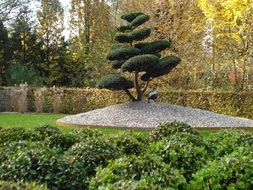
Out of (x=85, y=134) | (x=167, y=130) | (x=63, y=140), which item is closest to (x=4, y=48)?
(x=85, y=134)

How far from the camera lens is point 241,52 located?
17484mm

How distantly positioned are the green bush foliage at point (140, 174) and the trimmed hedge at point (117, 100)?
10839 mm

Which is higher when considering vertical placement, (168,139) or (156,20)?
(156,20)

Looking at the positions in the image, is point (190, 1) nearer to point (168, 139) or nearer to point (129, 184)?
point (168, 139)

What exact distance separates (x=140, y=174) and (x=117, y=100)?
12.2 metres

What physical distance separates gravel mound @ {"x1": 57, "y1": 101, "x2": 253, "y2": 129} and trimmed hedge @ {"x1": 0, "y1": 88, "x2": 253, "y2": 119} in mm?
2215

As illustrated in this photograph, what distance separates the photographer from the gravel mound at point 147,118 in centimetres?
1173

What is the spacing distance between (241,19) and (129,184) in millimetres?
14621

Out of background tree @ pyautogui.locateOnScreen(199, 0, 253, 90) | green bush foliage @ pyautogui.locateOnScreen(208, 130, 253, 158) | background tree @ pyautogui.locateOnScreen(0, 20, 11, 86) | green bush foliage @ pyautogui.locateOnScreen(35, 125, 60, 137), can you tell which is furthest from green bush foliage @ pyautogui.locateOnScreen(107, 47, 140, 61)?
background tree @ pyautogui.locateOnScreen(0, 20, 11, 86)

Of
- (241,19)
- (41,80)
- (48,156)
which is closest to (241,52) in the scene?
(241,19)

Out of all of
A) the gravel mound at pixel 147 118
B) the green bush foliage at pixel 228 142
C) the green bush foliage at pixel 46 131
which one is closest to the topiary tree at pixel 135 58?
the gravel mound at pixel 147 118

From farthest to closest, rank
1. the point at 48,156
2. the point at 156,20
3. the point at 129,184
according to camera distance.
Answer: the point at 156,20, the point at 48,156, the point at 129,184

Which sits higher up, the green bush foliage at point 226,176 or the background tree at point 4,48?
the background tree at point 4,48

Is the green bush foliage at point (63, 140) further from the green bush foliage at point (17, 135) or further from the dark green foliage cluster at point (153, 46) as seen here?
the dark green foliage cluster at point (153, 46)
